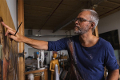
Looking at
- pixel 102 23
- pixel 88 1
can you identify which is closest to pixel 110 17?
pixel 102 23

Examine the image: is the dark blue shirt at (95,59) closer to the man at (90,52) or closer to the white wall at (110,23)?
the man at (90,52)

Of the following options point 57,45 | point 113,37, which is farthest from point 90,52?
point 113,37

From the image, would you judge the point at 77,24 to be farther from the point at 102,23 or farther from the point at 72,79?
the point at 102,23

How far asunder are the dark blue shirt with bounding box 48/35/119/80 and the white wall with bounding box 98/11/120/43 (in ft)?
9.61

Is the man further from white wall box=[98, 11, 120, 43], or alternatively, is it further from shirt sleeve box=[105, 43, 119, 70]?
white wall box=[98, 11, 120, 43]

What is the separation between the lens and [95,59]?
1.04m

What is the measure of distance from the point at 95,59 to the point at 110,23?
3.33 metres

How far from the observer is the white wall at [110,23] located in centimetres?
337

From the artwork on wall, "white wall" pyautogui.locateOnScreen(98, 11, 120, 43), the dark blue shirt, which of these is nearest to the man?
the dark blue shirt

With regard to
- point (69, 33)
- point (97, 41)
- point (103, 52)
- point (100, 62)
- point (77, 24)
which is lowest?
point (100, 62)

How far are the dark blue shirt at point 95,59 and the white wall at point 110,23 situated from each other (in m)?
2.93

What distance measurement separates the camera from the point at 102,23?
162 inches

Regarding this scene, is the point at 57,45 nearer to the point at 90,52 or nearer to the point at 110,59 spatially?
the point at 90,52

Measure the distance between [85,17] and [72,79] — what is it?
0.88 meters
